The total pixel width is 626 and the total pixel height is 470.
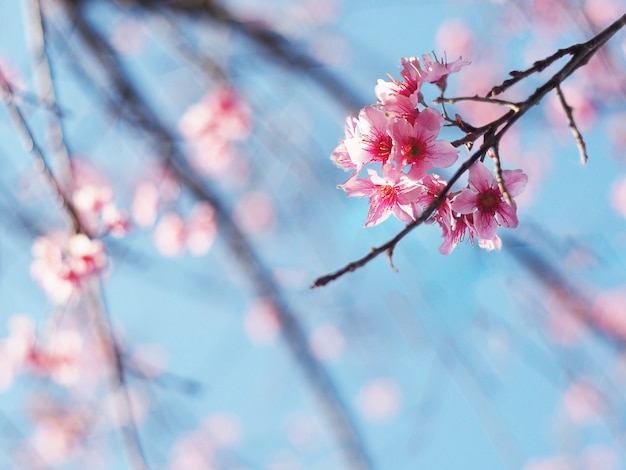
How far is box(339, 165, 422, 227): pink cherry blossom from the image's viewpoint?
1334 mm

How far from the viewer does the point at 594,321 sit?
5.17 m

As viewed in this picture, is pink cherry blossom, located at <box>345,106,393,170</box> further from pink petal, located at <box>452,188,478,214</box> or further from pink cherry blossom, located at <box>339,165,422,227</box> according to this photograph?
pink petal, located at <box>452,188,478,214</box>

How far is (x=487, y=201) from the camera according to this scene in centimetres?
134

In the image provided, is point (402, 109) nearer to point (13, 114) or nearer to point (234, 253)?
point (13, 114)

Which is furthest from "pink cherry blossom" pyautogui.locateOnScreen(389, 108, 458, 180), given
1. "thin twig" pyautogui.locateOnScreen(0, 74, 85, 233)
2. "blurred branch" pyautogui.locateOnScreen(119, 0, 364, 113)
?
"blurred branch" pyautogui.locateOnScreen(119, 0, 364, 113)

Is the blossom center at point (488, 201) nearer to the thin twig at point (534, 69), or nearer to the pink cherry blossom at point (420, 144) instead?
the pink cherry blossom at point (420, 144)

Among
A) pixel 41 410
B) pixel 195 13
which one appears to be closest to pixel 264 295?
pixel 195 13

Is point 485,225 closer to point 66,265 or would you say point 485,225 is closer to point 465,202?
point 465,202

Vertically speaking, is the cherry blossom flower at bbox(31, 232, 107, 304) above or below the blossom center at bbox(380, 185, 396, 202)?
above

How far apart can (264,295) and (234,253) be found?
0.39 meters

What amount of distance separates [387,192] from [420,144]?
0.16 meters

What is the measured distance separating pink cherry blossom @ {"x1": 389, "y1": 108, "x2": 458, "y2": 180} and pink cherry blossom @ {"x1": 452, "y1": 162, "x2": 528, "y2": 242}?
81 mm

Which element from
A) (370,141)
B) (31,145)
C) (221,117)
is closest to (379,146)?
(370,141)

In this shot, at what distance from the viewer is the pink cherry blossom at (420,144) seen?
1.27 metres
